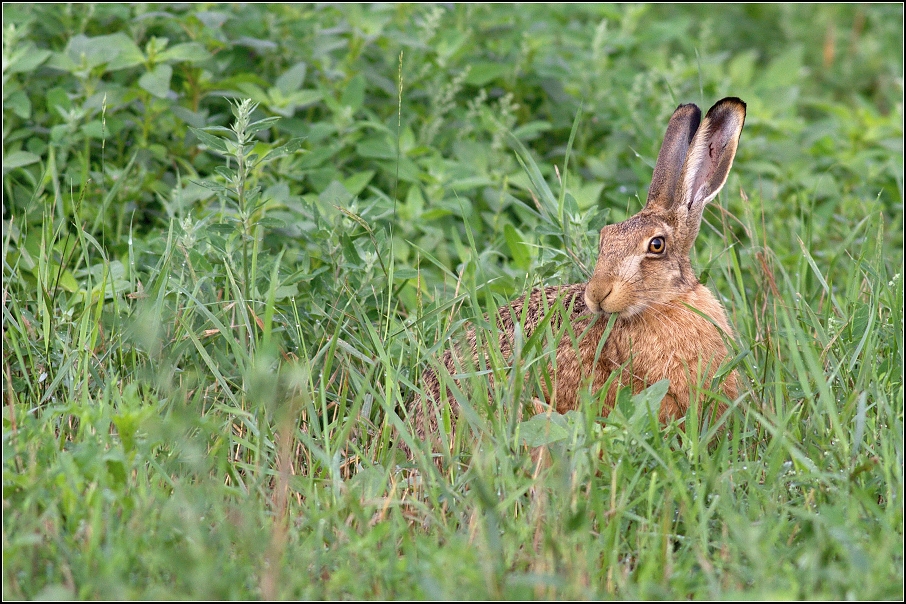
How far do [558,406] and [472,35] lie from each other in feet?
10.3

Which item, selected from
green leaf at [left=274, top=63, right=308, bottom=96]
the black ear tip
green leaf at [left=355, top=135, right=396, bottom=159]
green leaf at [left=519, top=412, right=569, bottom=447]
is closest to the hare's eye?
the black ear tip

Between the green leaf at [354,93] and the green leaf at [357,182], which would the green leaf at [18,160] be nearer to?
the green leaf at [357,182]

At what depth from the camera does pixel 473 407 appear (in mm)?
3496

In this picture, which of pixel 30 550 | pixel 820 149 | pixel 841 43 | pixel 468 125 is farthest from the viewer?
pixel 841 43

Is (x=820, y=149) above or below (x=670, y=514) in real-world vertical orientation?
above

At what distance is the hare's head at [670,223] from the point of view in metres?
3.82

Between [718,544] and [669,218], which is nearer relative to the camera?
[718,544]

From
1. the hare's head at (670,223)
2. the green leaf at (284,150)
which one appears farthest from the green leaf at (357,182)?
the hare's head at (670,223)

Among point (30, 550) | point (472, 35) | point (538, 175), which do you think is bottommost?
point (30, 550)

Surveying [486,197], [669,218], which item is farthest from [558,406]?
[486,197]

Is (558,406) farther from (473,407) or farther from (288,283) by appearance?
(288,283)

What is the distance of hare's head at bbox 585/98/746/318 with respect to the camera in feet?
12.5

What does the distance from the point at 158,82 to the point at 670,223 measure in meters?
2.50

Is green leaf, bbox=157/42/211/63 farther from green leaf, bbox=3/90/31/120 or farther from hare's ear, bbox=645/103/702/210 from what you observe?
hare's ear, bbox=645/103/702/210
